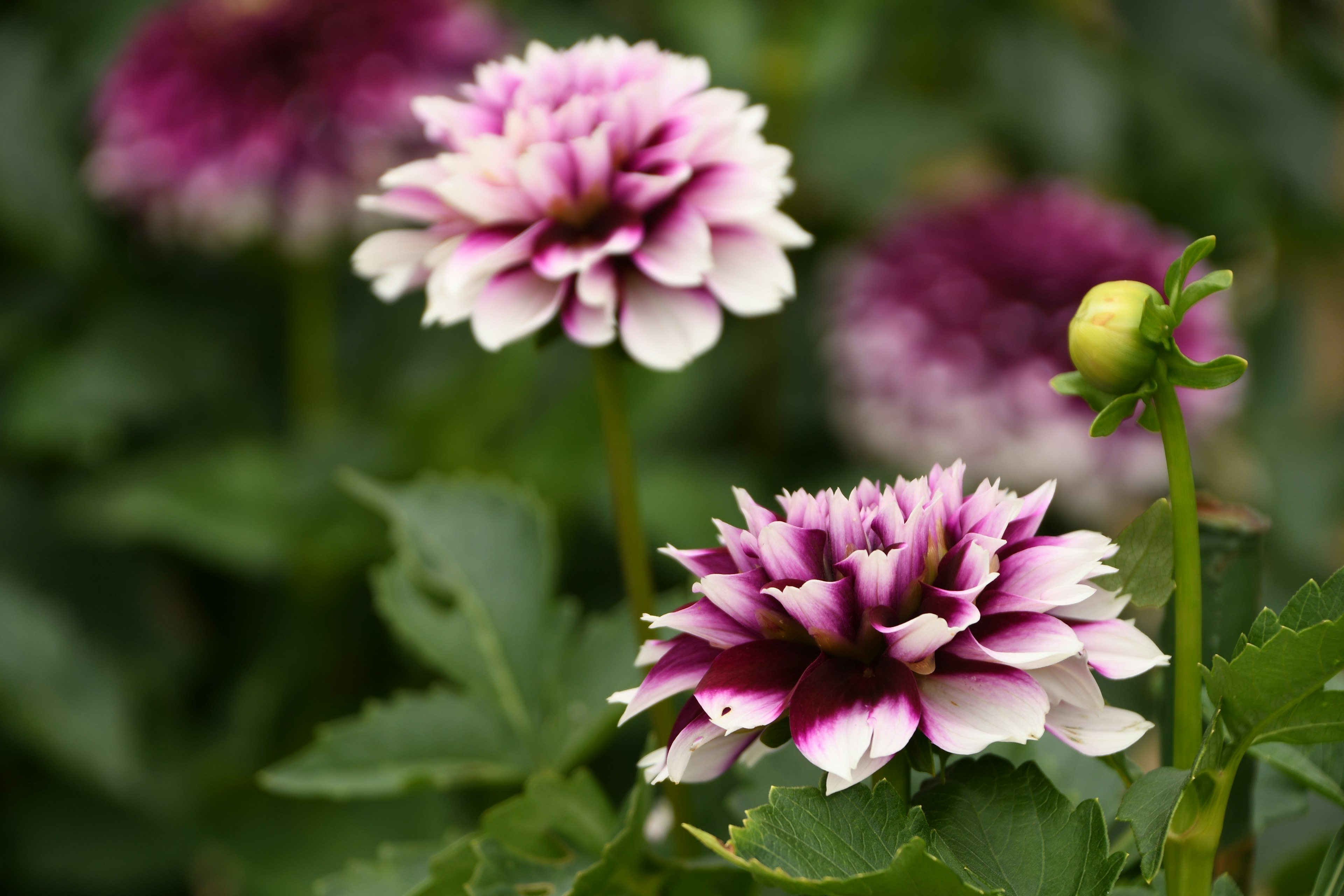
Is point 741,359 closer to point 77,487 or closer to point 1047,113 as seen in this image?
point 1047,113

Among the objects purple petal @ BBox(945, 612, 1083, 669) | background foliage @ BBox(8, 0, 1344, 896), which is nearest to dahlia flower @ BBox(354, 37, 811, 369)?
purple petal @ BBox(945, 612, 1083, 669)

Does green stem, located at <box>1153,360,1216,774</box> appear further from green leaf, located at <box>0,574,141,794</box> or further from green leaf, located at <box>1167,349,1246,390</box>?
green leaf, located at <box>0,574,141,794</box>

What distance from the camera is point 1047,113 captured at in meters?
1.00

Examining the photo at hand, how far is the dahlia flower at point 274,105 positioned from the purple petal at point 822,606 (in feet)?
1.99

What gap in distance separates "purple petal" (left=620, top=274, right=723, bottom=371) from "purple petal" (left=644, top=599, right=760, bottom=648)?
0.08 metres

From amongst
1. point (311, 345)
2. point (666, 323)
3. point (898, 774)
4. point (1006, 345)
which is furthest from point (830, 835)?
point (311, 345)

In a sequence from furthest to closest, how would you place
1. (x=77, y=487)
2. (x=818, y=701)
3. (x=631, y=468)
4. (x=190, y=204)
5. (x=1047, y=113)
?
(x=1047, y=113) → (x=77, y=487) → (x=190, y=204) → (x=631, y=468) → (x=818, y=701)

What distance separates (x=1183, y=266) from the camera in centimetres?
20

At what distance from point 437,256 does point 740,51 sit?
2.27ft

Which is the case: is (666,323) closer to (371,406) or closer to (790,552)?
(790,552)

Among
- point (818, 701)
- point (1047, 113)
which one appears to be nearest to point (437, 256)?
point (818, 701)

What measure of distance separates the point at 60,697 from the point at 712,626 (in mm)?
686

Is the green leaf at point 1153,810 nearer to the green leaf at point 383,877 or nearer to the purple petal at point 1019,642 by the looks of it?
the purple petal at point 1019,642

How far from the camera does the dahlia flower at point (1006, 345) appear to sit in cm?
75
